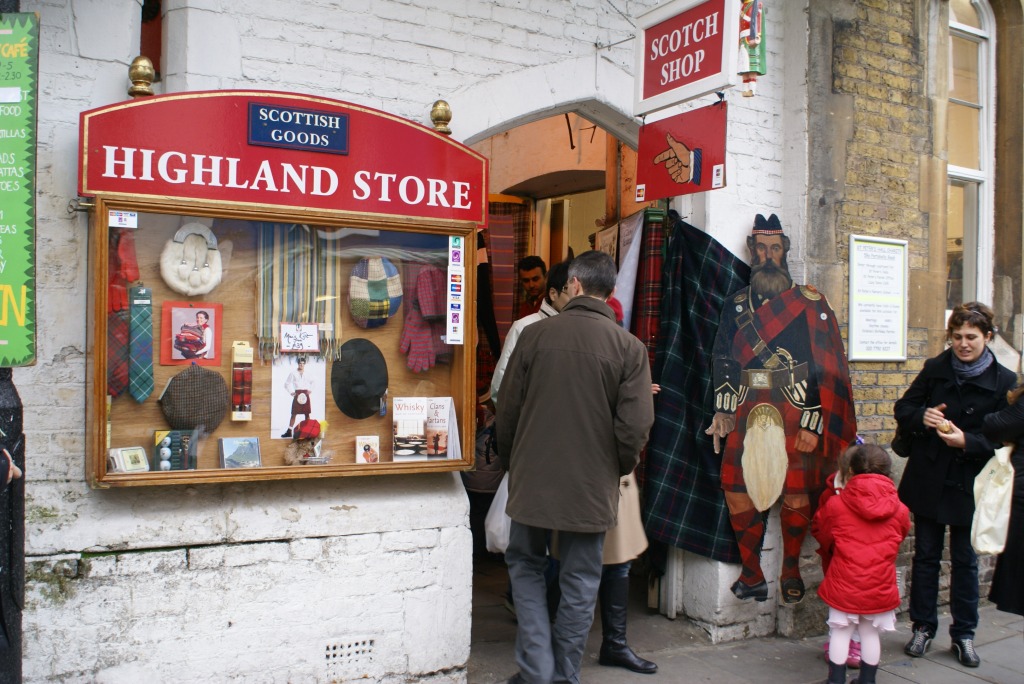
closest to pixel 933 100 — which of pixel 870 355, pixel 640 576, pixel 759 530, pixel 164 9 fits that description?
pixel 870 355

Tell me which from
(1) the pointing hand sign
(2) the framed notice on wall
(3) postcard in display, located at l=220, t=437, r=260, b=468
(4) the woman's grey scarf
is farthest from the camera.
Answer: (2) the framed notice on wall

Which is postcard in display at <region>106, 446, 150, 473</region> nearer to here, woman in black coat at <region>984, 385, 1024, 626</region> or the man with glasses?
the man with glasses

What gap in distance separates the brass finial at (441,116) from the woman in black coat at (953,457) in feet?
9.42

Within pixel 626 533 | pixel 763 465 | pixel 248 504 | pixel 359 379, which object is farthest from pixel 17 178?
pixel 763 465

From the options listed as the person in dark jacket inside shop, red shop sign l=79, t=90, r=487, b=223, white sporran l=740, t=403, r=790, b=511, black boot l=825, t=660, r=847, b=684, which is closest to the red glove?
red shop sign l=79, t=90, r=487, b=223

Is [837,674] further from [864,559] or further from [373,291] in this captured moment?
[373,291]

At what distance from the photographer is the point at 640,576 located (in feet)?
20.3

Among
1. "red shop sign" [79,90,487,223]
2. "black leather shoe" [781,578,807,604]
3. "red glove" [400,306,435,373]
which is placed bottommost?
"black leather shoe" [781,578,807,604]

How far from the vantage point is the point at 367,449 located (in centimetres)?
423

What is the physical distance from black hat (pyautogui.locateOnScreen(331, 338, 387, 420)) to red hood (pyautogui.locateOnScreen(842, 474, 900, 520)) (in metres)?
2.27

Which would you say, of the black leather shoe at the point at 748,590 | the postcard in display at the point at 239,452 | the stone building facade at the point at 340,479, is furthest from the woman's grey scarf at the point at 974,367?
the postcard in display at the point at 239,452

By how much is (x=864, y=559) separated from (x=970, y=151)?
3.79 metres

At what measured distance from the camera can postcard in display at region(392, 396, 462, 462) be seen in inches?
169

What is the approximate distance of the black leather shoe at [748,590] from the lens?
515 centimetres
